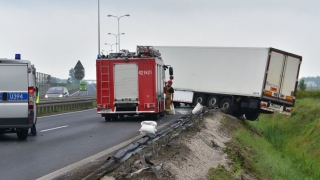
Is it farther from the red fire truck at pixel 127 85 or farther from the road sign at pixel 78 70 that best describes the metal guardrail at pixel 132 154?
the road sign at pixel 78 70

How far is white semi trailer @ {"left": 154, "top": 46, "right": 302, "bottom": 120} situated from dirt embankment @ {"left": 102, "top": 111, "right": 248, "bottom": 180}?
11276 millimetres

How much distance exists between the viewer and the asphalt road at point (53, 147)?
36.4 feet

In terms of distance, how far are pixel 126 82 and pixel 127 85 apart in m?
0.13

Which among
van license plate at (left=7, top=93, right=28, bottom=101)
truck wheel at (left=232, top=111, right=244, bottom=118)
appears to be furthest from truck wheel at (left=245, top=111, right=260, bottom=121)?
van license plate at (left=7, top=93, right=28, bottom=101)

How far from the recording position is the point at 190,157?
12180 millimetres

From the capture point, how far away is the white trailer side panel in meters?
30.4

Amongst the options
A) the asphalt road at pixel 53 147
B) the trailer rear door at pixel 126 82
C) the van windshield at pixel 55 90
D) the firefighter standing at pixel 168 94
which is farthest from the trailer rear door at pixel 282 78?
the van windshield at pixel 55 90

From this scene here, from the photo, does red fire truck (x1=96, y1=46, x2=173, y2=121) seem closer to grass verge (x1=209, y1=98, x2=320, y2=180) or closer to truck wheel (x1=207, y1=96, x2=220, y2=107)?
grass verge (x1=209, y1=98, x2=320, y2=180)

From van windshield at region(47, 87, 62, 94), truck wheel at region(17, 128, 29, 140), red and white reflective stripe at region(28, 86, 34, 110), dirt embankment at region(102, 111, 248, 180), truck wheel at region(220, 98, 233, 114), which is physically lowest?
van windshield at region(47, 87, 62, 94)

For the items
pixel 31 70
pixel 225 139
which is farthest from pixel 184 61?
pixel 31 70

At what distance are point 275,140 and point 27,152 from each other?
55.8ft

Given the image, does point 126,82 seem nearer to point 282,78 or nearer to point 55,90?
point 282,78

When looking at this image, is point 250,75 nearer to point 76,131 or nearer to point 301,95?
point 76,131

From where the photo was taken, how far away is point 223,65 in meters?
32.6
